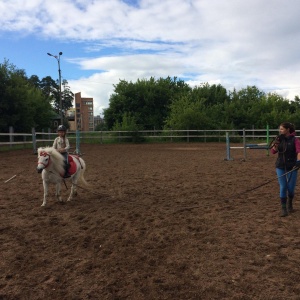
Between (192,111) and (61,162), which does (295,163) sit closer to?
Answer: (61,162)

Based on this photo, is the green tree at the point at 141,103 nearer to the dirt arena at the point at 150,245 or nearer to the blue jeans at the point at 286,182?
the dirt arena at the point at 150,245

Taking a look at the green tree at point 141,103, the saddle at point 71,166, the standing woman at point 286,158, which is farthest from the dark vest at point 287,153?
the green tree at point 141,103

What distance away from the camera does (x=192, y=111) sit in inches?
1243

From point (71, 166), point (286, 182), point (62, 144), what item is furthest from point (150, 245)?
point (62, 144)

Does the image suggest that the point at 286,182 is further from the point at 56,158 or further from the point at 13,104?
the point at 13,104

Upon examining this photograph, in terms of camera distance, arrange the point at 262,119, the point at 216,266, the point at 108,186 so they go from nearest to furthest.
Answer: the point at 216,266
the point at 108,186
the point at 262,119

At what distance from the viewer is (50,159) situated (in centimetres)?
634

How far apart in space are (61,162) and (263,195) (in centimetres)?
449

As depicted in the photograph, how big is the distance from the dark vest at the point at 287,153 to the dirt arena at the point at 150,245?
88 centimetres

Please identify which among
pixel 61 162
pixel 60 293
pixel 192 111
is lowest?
pixel 60 293

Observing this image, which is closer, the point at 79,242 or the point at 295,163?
the point at 79,242

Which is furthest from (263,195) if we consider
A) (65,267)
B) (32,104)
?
(32,104)

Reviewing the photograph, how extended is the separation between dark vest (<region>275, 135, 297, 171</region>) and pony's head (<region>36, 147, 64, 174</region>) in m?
4.26

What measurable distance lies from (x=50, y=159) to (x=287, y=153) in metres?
4.50
